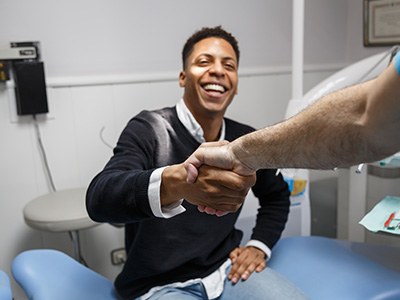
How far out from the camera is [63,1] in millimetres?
1842

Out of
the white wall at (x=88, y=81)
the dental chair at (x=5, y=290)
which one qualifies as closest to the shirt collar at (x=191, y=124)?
the dental chair at (x=5, y=290)

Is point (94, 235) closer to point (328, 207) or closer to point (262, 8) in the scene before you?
point (328, 207)

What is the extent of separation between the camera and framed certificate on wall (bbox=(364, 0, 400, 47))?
2.28 metres

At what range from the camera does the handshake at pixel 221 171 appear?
2.82 ft

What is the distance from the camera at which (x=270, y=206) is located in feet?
4.82

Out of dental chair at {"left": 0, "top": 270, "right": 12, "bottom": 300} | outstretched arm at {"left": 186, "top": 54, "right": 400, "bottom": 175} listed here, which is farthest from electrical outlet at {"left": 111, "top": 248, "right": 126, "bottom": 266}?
outstretched arm at {"left": 186, "top": 54, "right": 400, "bottom": 175}

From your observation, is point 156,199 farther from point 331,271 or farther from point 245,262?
point 331,271

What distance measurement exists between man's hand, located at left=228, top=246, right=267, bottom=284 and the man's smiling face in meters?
0.43

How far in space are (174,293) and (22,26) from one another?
1287 millimetres

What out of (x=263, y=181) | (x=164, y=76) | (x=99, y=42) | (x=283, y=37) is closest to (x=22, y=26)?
(x=99, y=42)

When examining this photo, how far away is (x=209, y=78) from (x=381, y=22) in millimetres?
1522

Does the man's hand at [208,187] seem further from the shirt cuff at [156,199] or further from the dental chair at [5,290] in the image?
the dental chair at [5,290]

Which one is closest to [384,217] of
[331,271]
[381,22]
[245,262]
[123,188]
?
[331,271]

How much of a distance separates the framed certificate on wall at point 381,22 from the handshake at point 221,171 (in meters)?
1.81
